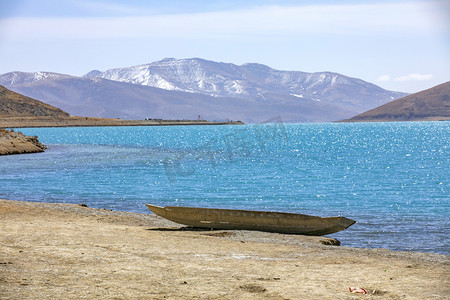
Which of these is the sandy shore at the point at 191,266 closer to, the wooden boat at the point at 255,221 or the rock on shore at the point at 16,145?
the wooden boat at the point at 255,221

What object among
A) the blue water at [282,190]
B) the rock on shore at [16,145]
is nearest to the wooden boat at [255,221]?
the blue water at [282,190]

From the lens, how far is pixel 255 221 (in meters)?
24.4

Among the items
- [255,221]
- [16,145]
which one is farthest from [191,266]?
[16,145]

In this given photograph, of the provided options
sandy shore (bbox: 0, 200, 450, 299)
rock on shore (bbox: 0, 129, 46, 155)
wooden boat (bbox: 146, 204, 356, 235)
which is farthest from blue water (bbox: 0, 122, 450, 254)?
rock on shore (bbox: 0, 129, 46, 155)

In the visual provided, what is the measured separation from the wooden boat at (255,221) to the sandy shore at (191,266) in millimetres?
714

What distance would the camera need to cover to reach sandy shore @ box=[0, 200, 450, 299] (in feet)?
44.7

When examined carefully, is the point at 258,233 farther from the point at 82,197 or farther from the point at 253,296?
the point at 82,197

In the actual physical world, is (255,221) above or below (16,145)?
below

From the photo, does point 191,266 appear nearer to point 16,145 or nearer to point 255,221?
point 255,221

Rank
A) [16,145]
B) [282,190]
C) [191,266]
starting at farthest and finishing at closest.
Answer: [16,145] → [282,190] → [191,266]

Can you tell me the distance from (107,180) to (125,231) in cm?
2860

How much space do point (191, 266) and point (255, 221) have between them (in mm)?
8319

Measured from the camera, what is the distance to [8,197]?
37531 millimetres

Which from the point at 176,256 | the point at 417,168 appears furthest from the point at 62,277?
the point at 417,168
